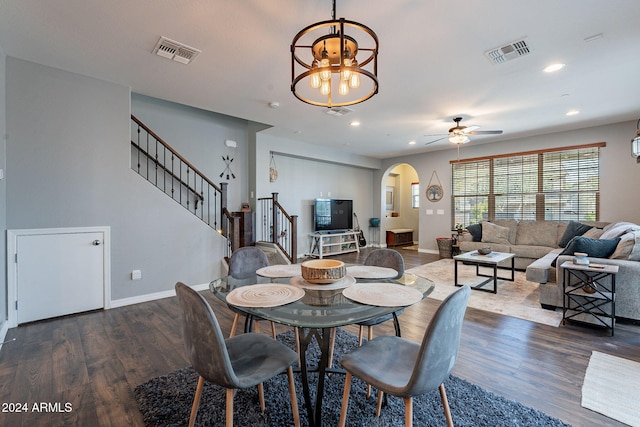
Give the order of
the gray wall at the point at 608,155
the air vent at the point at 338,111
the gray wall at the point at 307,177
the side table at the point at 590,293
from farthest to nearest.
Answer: the gray wall at the point at 307,177
the gray wall at the point at 608,155
the air vent at the point at 338,111
the side table at the point at 590,293

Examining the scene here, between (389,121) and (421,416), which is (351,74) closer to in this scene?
(421,416)

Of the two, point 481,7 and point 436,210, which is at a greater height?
point 481,7

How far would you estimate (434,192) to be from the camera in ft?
26.2

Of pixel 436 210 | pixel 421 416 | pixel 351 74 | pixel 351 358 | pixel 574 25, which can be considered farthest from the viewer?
pixel 436 210

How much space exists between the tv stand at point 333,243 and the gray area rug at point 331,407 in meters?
5.18

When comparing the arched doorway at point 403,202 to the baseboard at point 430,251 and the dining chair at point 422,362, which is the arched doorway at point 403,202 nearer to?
the baseboard at point 430,251

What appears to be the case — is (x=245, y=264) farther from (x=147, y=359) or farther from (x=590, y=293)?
(x=590, y=293)

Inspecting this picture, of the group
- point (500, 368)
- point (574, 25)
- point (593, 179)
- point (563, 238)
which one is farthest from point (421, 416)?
point (593, 179)

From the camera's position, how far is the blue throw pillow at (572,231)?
530 centimetres

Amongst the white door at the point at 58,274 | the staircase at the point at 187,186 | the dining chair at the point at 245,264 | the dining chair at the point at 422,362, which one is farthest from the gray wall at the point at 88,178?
the dining chair at the point at 422,362

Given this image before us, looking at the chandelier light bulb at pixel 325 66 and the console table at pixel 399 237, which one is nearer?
the chandelier light bulb at pixel 325 66

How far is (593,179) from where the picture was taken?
5.72m

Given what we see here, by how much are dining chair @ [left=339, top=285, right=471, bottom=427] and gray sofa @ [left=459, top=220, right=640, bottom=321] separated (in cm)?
280

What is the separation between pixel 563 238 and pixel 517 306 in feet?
9.75
